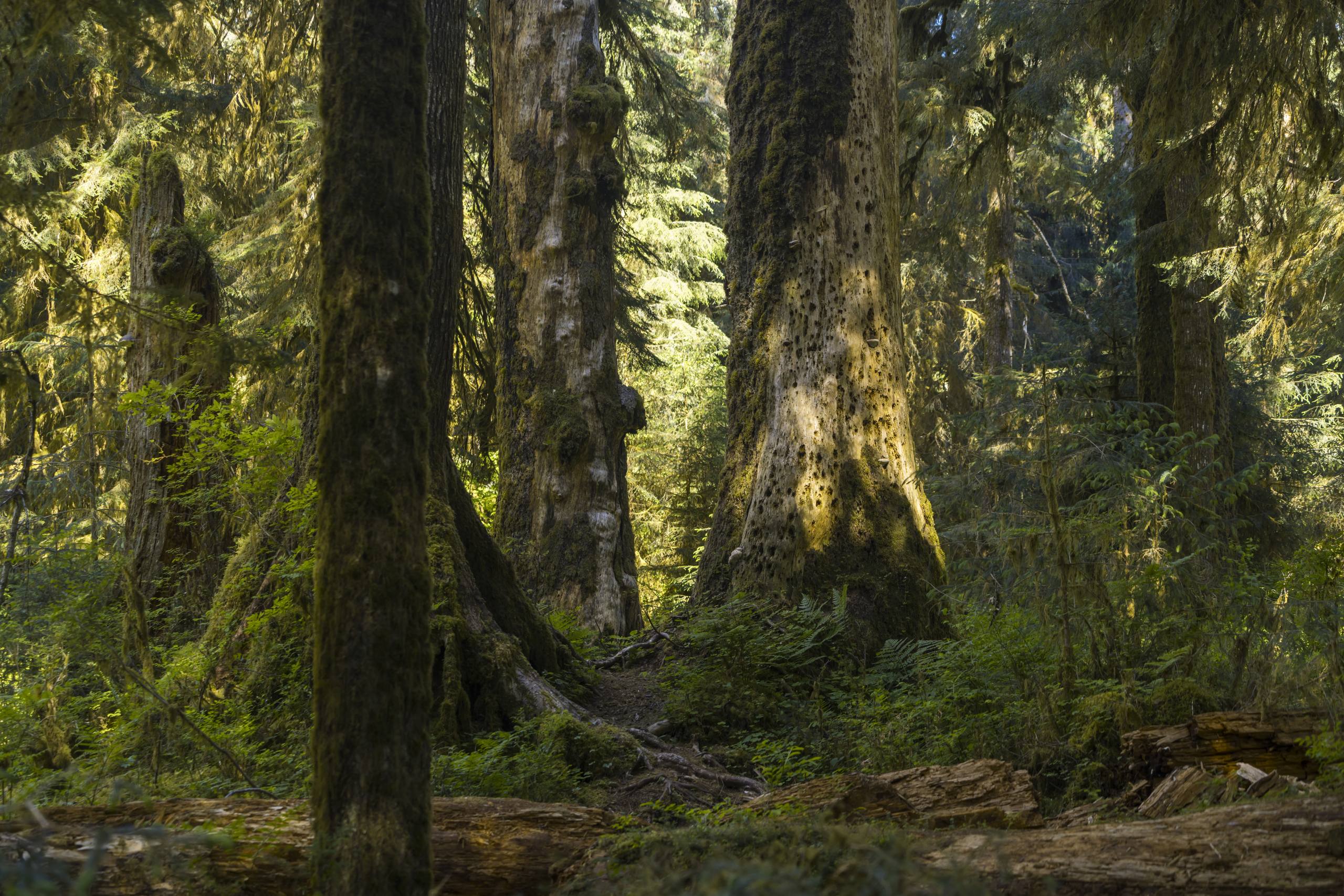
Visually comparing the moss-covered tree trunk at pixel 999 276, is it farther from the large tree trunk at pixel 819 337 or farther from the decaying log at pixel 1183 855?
the decaying log at pixel 1183 855

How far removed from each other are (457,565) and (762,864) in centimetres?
480

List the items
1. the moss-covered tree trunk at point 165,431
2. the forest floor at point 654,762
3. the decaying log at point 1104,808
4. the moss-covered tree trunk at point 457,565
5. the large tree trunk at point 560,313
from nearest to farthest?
the decaying log at point 1104,808, the forest floor at point 654,762, the moss-covered tree trunk at point 457,565, the moss-covered tree trunk at point 165,431, the large tree trunk at point 560,313

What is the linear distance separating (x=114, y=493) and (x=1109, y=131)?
82.4ft

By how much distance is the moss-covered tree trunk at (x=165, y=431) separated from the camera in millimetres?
7938

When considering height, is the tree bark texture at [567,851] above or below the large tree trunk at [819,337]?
below

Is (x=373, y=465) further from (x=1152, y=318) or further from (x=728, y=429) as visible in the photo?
(x=1152, y=318)

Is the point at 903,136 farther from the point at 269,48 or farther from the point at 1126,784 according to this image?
the point at 1126,784

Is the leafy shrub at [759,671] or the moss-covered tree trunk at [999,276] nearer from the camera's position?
the leafy shrub at [759,671]

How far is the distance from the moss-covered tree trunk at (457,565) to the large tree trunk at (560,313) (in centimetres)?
301

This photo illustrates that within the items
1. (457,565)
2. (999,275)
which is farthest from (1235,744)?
(999,275)

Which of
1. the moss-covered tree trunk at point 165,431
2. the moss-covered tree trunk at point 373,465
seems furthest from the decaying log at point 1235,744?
the moss-covered tree trunk at point 165,431

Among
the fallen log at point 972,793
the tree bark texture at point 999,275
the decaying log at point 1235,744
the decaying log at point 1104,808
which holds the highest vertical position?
the tree bark texture at point 999,275

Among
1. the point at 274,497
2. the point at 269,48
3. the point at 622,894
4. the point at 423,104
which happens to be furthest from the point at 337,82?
the point at 269,48

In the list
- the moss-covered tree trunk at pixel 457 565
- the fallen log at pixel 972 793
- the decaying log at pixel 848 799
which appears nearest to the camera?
the decaying log at pixel 848 799
